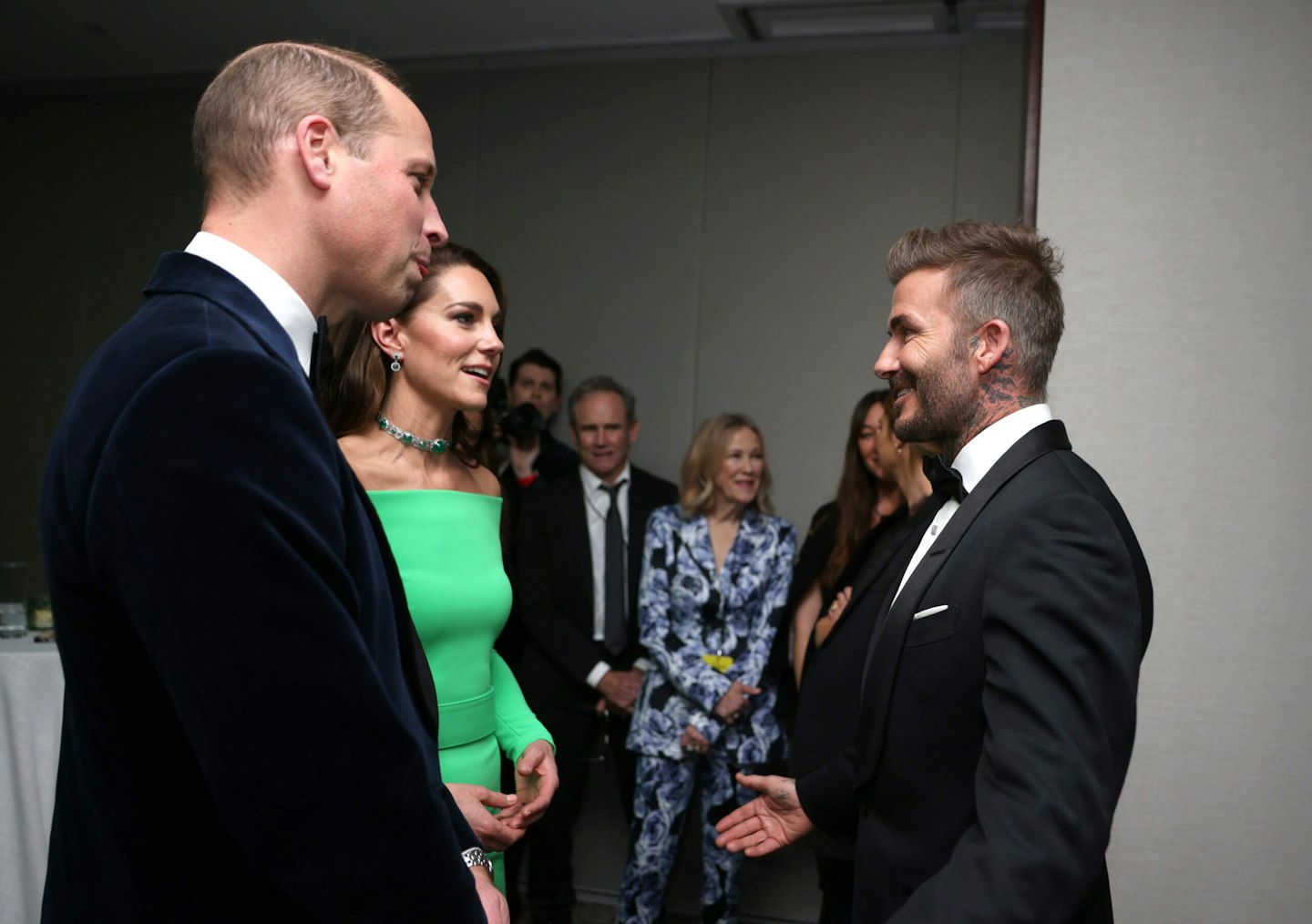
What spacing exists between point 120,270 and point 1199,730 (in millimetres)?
5189

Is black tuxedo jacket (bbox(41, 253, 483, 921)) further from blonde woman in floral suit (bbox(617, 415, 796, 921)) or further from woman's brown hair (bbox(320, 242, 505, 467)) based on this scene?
blonde woman in floral suit (bbox(617, 415, 796, 921))

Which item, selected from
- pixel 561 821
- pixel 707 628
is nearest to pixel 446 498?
pixel 707 628

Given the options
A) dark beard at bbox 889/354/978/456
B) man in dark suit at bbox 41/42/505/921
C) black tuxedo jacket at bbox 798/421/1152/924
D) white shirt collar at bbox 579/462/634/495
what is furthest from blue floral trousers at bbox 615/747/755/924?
man in dark suit at bbox 41/42/505/921

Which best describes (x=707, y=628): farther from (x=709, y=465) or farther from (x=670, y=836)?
(x=670, y=836)

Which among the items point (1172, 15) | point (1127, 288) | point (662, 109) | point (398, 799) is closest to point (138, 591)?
point (398, 799)

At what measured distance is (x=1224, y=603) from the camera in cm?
253

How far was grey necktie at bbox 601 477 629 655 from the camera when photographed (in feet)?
13.0

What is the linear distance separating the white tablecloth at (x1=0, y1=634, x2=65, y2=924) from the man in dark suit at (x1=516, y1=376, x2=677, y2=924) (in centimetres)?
158

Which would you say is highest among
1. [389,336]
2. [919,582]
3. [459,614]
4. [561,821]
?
[389,336]

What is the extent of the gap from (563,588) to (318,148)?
3.02m

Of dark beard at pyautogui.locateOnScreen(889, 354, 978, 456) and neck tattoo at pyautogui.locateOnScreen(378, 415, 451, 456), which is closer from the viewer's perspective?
dark beard at pyautogui.locateOnScreen(889, 354, 978, 456)

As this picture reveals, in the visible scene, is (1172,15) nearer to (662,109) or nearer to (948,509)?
(948,509)

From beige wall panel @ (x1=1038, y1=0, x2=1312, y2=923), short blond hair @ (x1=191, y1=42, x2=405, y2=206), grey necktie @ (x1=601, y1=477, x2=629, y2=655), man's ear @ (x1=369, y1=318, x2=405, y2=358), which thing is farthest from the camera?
grey necktie @ (x1=601, y1=477, x2=629, y2=655)

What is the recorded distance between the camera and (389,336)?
6.33ft
